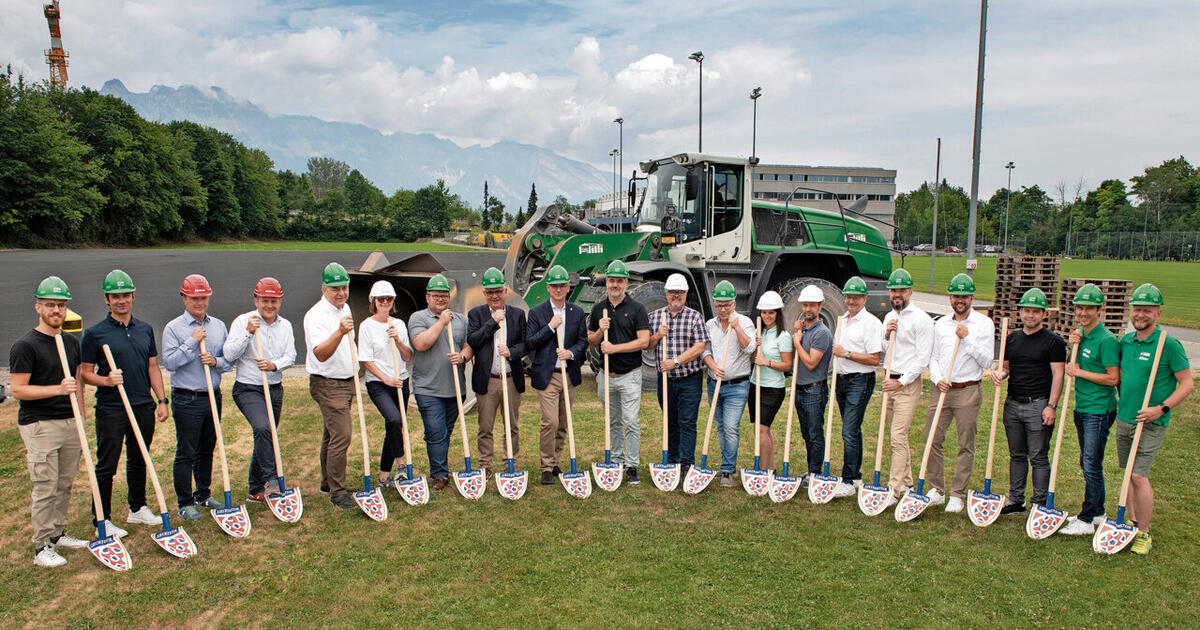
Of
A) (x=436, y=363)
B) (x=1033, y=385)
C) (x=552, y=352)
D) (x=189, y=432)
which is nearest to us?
(x=1033, y=385)

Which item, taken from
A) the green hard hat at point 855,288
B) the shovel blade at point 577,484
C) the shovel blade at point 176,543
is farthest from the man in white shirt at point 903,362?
the shovel blade at point 176,543

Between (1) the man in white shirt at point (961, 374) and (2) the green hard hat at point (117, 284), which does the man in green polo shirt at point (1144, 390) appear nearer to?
(1) the man in white shirt at point (961, 374)

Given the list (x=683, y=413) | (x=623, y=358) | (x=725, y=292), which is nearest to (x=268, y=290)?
(x=623, y=358)

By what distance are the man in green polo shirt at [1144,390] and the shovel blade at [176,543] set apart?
7.09m

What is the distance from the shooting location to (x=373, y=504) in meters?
6.01

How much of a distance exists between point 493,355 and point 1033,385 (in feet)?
15.1

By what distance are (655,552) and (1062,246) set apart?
3187 inches

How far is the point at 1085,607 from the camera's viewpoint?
4.58 m

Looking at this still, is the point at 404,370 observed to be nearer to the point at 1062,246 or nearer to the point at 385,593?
the point at 385,593

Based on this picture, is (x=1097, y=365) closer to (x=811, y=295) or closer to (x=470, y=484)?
(x=811, y=295)

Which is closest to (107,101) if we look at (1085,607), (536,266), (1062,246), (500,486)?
(536,266)

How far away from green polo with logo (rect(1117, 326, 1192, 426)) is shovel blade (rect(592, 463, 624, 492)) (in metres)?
4.11

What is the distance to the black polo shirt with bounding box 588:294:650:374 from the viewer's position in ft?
21.9

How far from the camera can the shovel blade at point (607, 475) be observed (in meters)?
6.64
